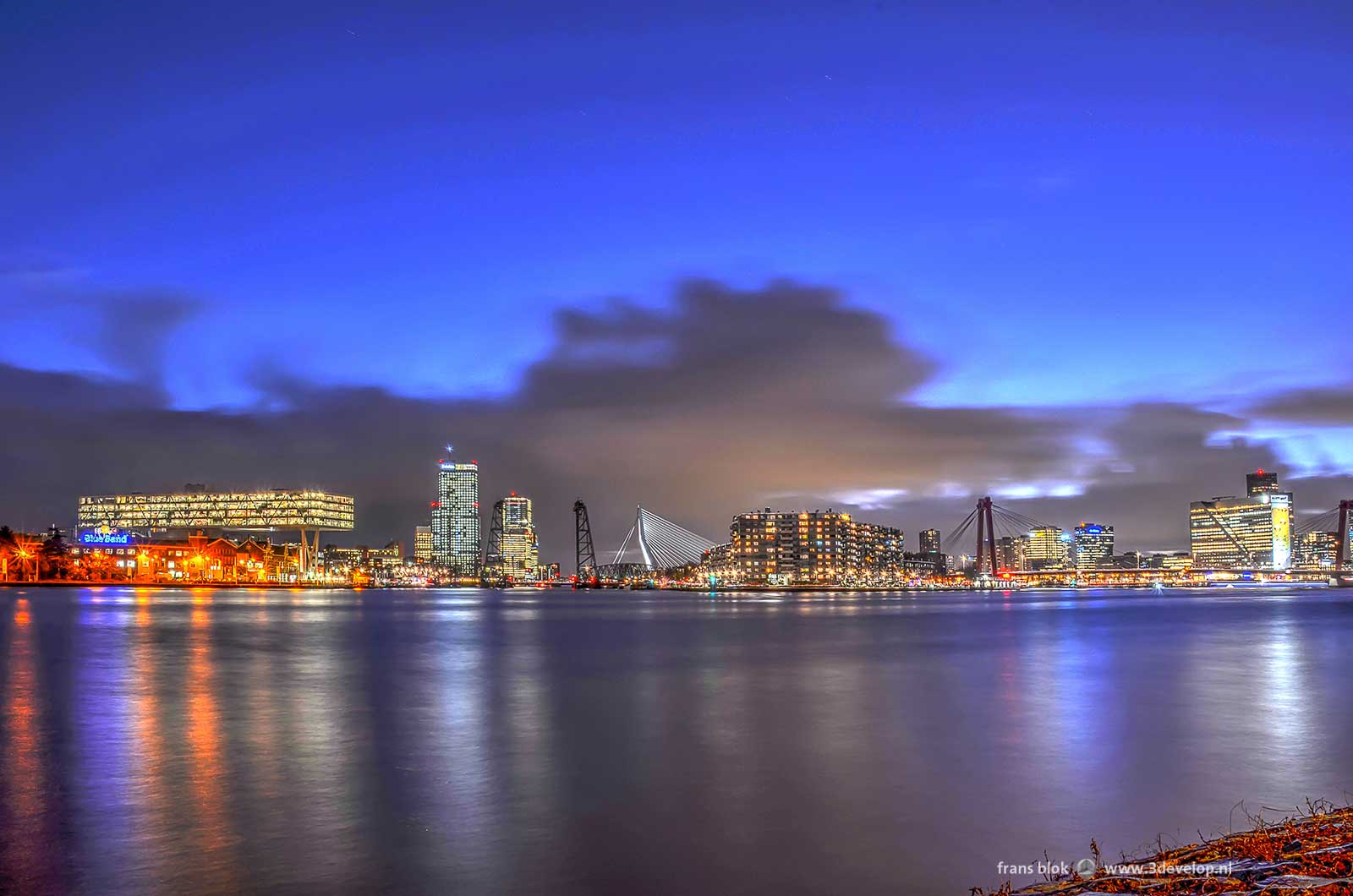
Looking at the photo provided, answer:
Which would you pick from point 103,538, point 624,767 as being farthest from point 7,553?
point 624,767

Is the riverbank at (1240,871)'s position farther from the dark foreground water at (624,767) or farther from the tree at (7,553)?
the tree at (7,553)

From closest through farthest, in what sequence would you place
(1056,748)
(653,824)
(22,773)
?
1. (653,824)
2. (22,773)
3. (1056,748)

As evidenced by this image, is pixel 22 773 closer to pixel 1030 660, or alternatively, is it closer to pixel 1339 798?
pixel 1339 798

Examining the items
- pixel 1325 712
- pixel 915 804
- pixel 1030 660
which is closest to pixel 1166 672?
pixel 1030 660

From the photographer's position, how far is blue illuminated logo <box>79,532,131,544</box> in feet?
Answer: 639

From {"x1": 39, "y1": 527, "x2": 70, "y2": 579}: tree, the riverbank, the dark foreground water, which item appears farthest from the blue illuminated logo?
the riverbank

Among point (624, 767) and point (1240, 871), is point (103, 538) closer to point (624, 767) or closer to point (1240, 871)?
point (624, 767)

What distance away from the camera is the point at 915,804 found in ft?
48.5

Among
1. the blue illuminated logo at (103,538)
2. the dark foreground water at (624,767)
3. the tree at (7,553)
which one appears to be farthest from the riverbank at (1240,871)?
the blue illuminated logo at (103,538)

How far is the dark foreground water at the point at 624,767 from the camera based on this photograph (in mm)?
11742

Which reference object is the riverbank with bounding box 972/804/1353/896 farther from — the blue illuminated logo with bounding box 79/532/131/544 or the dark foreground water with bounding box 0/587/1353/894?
the blue illuminated logo with bounding box 79/532/131/544

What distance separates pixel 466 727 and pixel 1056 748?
12104mm

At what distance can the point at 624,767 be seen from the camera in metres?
17.6

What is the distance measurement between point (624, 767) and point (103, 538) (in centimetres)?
20969
